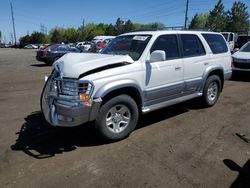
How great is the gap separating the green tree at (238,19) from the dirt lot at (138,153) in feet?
161

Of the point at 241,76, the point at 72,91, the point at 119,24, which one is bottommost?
the point at 241,76

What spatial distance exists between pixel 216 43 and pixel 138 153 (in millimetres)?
3847

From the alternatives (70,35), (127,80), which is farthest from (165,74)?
(70,35)

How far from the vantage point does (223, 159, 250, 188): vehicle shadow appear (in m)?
3.03

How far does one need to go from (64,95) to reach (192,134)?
2.42 metres

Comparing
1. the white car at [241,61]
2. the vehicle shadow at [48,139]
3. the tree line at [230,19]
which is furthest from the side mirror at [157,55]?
the tree line at [230,19]

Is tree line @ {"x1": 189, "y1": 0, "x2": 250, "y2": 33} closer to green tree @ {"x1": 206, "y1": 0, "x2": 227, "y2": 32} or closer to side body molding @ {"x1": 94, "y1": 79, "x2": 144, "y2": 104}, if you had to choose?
green tree @ {"x1": 206, "y1": 0, "x2": 227, "y2": 32}

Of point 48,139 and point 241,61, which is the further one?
point 241,61

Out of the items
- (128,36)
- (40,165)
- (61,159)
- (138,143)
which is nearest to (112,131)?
(138,143)

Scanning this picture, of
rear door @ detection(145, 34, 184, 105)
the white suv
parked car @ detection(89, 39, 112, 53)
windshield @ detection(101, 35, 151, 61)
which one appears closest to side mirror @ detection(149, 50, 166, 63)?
the white suv

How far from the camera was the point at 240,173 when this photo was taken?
10.7 ft

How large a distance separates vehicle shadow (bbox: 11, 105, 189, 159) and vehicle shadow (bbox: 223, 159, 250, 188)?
1.89 metres

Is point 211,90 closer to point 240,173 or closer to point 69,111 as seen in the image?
point 240,173

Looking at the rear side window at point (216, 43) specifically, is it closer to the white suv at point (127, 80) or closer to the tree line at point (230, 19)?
the white suv at point (127, 80)
